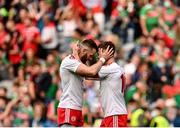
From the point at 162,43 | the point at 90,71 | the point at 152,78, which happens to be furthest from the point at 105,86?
the point at 162,43

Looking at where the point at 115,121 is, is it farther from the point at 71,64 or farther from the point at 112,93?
the point at 71,64

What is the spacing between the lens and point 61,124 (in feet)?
44.9

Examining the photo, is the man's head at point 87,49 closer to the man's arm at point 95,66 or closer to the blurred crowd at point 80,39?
the man's arm at point 95,66

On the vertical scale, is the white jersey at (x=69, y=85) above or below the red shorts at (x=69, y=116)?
above

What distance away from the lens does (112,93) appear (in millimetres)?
13453

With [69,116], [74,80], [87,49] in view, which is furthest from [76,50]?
[69,116]

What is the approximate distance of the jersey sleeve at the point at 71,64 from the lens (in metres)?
13.4

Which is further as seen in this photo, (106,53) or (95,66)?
(106,53)

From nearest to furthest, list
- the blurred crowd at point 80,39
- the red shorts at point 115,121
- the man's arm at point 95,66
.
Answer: the man's arm at point 95,66
the red shorts at point 115,121
the blurred crowd at point 80,39

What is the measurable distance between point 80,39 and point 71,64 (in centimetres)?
883

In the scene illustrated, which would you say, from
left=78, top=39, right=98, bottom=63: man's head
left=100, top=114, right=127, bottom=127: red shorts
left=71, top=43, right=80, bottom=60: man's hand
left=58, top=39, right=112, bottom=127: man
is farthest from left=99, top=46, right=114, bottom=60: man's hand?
left=100, top=114, right=127, bottom=127: red shorts

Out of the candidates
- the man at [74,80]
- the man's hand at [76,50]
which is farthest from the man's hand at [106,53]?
the man's hand at [76,50]

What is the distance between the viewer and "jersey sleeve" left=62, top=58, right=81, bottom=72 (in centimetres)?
1337

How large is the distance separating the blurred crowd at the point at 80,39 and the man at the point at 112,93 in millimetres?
5013
